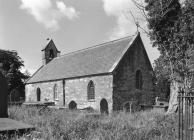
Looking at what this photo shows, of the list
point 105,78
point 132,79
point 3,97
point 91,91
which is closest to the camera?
point 3,97

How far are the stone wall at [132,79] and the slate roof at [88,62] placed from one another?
0.85 m

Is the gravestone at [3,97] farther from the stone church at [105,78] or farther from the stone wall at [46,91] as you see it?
the stone wall at [46,91]

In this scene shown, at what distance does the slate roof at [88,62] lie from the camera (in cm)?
2642

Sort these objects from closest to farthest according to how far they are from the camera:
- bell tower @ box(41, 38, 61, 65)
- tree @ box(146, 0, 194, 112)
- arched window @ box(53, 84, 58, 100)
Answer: tree @ box(146, 0, 194, 112) < arched window @ box(53, 84, 58, 100) < bell tower @ box(41, 38, 61, 65)

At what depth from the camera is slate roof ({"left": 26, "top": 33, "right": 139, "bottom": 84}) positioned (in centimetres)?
2642

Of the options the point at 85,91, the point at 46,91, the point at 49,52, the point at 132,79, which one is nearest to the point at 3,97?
the point at 132,79

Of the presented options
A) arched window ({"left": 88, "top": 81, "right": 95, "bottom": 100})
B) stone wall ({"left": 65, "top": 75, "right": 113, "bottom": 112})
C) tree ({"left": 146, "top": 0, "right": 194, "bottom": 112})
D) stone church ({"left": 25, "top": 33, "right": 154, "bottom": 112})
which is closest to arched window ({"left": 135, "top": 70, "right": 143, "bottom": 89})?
stone church ({"left": 25, "top": 33, "right": 154, "bottom": 112})

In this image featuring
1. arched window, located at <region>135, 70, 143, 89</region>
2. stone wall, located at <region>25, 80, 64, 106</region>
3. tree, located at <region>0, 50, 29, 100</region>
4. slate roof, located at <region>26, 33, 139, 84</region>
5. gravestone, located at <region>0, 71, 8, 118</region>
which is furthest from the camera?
tree, located at <region>0, 50, 29, 100</region>

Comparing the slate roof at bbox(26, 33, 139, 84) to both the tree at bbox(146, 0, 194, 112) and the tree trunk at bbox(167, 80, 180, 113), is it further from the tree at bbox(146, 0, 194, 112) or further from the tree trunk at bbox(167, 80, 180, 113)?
the tree trunk at bbox(167, 80, 180, 113)

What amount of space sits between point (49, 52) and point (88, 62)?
1502 centimetres

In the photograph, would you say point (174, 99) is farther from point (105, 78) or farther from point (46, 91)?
point (46, 91)

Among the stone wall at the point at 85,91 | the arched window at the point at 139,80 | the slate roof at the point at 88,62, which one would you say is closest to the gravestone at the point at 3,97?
the stone wall at the point at 85,91

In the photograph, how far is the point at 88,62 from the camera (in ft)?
98.8

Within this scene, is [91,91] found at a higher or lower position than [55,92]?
higher
